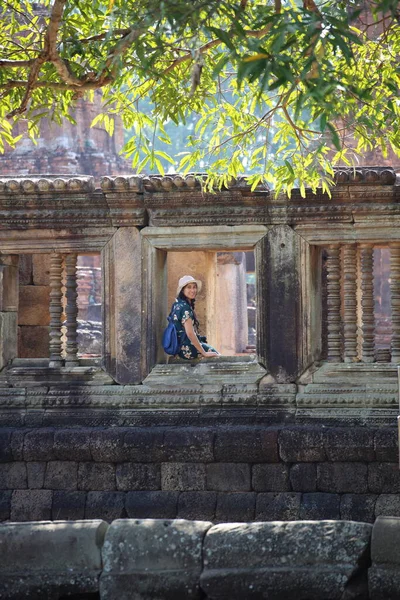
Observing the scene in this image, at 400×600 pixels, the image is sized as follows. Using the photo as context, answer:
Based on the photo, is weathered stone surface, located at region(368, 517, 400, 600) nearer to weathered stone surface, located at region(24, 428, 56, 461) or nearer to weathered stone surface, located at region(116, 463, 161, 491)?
weathered stone surface, located at region(116, 463, 161, 491)

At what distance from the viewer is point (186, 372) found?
1054 centimetres

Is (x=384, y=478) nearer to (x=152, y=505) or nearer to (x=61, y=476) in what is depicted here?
(x=152, y=505)

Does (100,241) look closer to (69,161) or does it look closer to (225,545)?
(225,545)

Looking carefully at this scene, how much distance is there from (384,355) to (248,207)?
5.18 ft

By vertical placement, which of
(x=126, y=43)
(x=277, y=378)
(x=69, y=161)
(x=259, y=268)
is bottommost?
(x=277, y=378)

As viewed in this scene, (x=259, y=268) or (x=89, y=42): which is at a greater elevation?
(x=89, y=42)

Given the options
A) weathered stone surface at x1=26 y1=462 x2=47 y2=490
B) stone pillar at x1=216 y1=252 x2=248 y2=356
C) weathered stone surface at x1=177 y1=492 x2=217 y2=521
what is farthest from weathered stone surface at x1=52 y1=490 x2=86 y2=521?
stone pillar at x1=216 y1=252 x2=248 y2=356

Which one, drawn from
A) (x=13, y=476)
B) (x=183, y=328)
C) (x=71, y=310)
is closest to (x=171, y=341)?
(x=183, y=328)

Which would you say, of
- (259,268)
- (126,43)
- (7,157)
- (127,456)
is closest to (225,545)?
(126,43)

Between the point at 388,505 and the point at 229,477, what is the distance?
1.21m

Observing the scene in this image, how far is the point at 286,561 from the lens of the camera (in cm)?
632

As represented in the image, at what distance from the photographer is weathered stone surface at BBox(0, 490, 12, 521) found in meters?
10.2

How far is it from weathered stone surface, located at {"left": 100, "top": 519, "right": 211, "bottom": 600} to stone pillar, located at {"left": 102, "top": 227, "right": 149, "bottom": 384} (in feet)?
13.8

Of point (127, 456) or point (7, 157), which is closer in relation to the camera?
point (127, 456)
